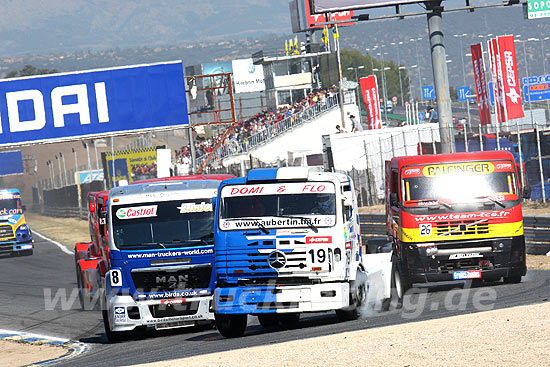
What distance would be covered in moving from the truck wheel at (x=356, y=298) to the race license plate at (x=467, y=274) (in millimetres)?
3079

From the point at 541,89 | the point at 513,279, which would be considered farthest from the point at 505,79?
the point at 513,279

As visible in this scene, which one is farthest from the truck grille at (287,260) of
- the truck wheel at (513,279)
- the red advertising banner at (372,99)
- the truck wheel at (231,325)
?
the red advertising banner at (372,99)

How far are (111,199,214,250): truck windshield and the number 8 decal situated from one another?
4011 mm

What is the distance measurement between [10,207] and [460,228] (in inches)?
969

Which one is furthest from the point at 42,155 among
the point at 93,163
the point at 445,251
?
the point at 445,251

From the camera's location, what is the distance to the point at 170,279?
14.6 m

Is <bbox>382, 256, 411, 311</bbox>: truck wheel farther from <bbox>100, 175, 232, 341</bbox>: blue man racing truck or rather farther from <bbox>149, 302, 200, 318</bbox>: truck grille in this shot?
<bbox>149, 302, 200, 318</bbox>: truck grille

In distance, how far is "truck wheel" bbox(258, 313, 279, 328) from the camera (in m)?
15.0

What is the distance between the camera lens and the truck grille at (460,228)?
16.7 m

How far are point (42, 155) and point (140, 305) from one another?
15265cm

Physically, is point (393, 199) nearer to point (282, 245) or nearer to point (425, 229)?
point (425, 229)

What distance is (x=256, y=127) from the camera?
66312 mm

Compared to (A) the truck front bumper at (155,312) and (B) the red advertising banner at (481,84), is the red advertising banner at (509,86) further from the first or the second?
(A) the truck front bumper at (155,312)

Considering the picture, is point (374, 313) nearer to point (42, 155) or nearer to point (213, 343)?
point (213, 343)
